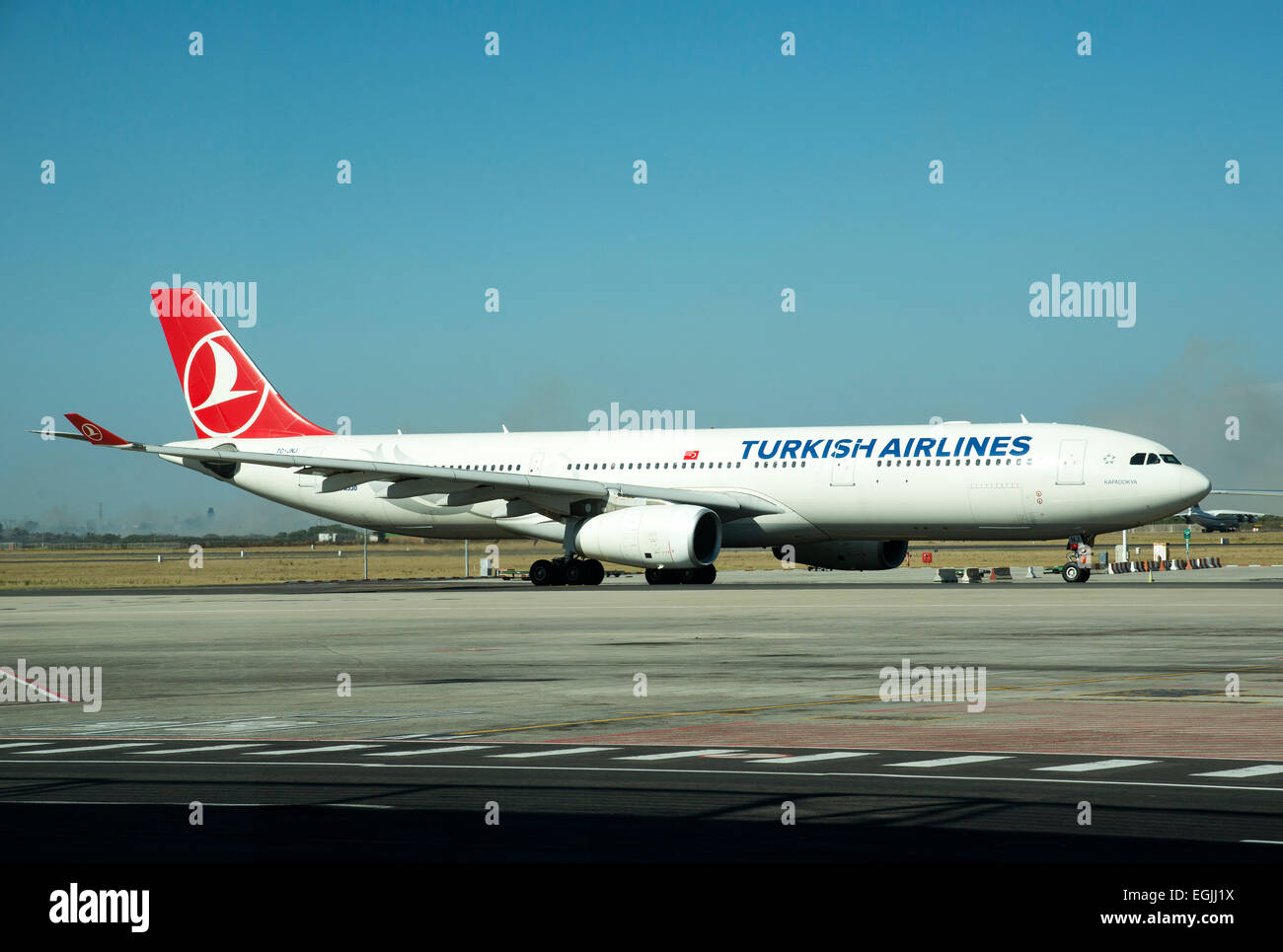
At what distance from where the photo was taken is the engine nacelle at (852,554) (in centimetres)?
5194

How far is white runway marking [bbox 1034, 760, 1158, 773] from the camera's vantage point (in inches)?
480

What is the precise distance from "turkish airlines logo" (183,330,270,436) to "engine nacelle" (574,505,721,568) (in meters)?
17.3

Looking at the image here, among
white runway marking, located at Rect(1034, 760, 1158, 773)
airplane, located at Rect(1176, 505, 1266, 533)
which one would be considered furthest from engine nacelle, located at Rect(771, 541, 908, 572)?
airplane, located at Rect(1176, 505, 1266, 533)

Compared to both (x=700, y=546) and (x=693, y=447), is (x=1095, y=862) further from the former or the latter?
(x=693, y=447)

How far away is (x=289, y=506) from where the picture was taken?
192 feet

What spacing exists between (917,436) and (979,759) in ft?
114

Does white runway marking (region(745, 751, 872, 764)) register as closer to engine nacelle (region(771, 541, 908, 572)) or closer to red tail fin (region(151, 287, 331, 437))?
engine nacelle (region(771, 541, 908, 572))

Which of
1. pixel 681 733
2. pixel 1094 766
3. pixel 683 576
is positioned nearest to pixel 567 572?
pixel 683 576

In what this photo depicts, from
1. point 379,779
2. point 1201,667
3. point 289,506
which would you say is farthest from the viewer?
point 289,506

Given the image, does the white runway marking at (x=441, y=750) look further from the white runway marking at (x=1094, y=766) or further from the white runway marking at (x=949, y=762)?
the white runway marking at (x=1094, y=766)

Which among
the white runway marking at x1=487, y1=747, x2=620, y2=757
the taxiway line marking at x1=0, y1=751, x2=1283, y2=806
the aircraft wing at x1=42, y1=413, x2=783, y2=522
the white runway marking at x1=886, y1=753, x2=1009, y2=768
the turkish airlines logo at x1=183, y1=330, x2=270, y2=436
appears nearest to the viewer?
the taxiway line marking at x1=0, y1=751, x2=1283, y2=806

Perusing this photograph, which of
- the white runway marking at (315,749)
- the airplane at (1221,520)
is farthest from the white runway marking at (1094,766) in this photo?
the airplane at (1221,520)

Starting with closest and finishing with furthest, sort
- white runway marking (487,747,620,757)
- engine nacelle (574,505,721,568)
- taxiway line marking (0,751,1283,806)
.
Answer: taxiway line marking (0,751,1283,806)
white runway marking (487,747,620,757)
engine nacelle (574,505,721,568)
